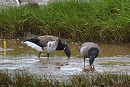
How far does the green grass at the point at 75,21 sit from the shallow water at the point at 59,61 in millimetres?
464

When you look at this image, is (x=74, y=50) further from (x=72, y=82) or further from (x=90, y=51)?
(x=72, y=82)

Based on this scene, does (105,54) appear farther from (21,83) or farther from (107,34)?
(21,83)

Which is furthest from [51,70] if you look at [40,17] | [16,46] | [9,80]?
[40,17]

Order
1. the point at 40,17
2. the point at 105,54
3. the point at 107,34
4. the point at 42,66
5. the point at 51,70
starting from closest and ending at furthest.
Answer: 1. the point at 51,70
2. the point at 42,66
3. the point at 105,54
4. the point at 107,34
5. the point at 40,17

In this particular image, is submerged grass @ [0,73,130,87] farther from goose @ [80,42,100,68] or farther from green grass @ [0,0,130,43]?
green grass @ [0,0,130,43]

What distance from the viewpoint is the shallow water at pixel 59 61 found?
9.64 meters

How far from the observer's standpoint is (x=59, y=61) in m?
11.2

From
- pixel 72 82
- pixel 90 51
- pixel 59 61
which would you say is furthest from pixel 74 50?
pixel 72 82

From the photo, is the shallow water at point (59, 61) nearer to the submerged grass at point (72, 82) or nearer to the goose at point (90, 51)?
the goose at point (90, 51)

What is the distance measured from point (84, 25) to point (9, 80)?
22.1 ft

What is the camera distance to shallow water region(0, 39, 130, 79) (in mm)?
9641

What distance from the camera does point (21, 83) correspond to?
7.70 meters

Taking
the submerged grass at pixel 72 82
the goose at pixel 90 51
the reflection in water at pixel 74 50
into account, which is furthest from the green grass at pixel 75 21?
the submerged grass at pixel 72 82

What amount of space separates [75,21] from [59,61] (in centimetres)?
342
